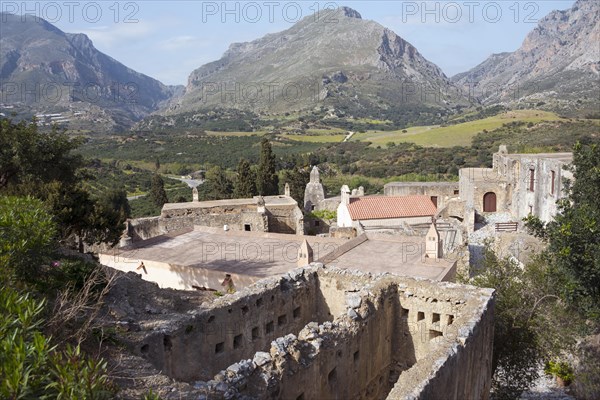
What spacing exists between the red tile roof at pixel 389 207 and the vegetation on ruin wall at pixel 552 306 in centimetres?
1483

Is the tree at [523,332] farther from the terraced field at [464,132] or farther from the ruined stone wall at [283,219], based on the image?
the terraced field at [464,132]

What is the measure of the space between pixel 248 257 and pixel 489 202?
22.9 metres

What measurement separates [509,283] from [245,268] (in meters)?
9.40

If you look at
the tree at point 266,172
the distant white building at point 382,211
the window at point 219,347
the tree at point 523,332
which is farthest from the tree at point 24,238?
the tree at point 266,172

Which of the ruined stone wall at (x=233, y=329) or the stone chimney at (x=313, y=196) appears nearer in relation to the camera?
the ruined stone wall at (x=233, y=329)

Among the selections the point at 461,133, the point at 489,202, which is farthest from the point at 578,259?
the point at 461,133

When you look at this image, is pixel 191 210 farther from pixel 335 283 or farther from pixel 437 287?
pixel 437 287

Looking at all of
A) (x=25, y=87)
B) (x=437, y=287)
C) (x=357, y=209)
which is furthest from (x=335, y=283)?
(x=25, y=87)

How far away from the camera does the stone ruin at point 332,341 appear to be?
822 cm

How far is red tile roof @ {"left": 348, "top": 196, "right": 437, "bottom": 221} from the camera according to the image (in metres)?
30.2

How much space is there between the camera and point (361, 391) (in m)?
11.1

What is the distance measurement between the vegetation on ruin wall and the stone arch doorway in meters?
22.2

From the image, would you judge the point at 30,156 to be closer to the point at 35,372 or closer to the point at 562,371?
the point at 35,372

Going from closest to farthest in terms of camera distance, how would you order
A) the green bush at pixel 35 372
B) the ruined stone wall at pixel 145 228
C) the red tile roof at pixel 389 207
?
the green bush at pixel 35 372, the ruined stone wall at pixel 145 228, the red tile roof at pixel 389 207
